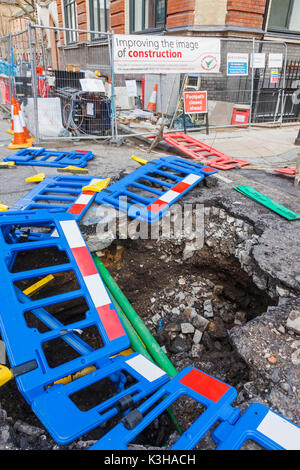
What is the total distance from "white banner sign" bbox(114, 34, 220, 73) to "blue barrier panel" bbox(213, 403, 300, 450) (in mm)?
6882

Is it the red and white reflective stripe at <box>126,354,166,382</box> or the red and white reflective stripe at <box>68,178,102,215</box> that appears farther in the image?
the red and white reflective stripe at <box>68,178,102,215</box>

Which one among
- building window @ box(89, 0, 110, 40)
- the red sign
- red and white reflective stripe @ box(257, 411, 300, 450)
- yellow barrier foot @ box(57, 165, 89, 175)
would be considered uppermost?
building window @ box(89, 0, 110, 40)

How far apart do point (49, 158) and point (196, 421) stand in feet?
17.8

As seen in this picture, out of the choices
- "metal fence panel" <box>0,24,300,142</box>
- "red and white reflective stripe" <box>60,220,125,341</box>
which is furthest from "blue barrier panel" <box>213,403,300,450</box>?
"metal fence panel" <box>0,24,300,142</box>

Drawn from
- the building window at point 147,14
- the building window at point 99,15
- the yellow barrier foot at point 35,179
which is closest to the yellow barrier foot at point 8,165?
the yellow barrier foot at point 35,179

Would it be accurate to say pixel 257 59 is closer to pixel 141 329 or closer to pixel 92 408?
pixel 141 329

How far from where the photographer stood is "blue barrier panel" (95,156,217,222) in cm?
381

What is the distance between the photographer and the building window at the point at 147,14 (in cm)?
1132

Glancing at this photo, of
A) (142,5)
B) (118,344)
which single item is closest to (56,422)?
(118,344)

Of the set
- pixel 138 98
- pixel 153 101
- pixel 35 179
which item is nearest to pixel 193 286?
pixel 35 179

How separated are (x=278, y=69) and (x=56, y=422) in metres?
11.2

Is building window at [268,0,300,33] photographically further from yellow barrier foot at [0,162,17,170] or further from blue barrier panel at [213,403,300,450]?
blue barrier panel at [213,403,300,450]

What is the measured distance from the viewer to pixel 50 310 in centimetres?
305

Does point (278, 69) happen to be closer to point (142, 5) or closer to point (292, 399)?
point (142, 5)
